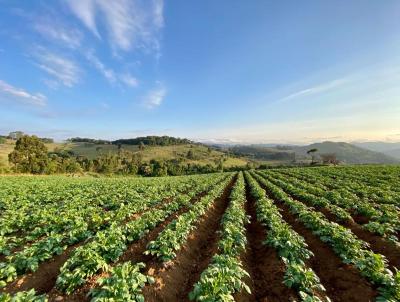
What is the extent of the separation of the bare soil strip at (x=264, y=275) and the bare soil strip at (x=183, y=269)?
63.2 inches

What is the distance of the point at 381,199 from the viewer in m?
20.1

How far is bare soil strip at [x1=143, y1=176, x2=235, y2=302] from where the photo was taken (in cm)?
733

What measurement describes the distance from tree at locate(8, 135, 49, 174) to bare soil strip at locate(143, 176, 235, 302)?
3236 inches

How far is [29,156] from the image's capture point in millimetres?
79188

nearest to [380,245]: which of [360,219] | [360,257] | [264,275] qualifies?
[360,257]

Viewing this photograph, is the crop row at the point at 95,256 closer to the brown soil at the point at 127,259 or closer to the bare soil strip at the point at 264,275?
the brown soil at the point at 127,259

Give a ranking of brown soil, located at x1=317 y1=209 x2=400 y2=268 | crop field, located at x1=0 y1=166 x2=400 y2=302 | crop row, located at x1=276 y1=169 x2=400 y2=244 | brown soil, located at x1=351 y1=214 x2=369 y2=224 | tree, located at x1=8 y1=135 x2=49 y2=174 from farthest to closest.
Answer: tree, located at x1=8 y1=135 x2=49 y2=174, brown soil, located at x1=351 y1=214 x2=369 y2=224, crop row, located at x1=276 y1=169 x2=400 y2=244, brown soil, located at x1=317 y1=209 x2=400 y2=268, crop field, located at x1=0 y1=166 x2=400 y2=302

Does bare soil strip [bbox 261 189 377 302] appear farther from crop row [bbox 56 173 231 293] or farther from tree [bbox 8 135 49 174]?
tree [bbox 8 135 49 174]

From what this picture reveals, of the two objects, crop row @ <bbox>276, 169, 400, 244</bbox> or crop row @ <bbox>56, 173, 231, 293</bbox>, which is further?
crop row @ <bbox>276, 169, 400, 244</bbox>

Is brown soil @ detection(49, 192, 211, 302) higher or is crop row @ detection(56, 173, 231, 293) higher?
crop row @ detection(56, 173, 231, 293)

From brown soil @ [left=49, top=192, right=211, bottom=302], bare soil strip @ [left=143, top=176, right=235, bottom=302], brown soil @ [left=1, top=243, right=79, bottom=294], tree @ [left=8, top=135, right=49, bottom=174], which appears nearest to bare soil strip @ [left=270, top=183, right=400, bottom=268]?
bare soil strip @ [left=143, top=176, right=235, bottom=302]

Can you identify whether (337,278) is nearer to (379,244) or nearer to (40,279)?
(379,244)

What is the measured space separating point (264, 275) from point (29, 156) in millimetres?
89526

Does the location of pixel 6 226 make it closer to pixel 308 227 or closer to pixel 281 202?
pixel 308 227
